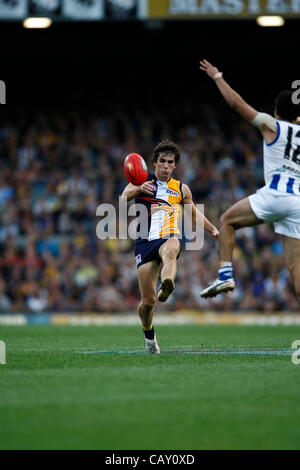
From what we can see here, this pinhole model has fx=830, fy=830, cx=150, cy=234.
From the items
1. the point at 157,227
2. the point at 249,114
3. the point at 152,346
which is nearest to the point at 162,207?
the point at 157,227

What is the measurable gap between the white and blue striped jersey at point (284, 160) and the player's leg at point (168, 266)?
1.64 meters

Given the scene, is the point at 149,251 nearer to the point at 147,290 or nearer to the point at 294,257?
the point at 147,290

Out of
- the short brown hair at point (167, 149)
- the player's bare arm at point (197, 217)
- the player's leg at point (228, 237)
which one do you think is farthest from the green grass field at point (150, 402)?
the short brown hair at point (167, 149)

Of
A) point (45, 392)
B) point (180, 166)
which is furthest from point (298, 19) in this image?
point (45, 392)

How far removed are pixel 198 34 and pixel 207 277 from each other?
743cm

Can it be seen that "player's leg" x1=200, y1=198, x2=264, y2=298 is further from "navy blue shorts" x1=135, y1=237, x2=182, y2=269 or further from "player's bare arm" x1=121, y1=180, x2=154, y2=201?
"player's bare arm" x1=121, y1=180, x2=154, y2=201

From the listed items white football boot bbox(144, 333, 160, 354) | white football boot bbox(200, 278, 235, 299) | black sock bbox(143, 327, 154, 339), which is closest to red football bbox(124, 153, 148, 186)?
black sock bbox(143, 327, 154, 339)

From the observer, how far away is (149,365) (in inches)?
341

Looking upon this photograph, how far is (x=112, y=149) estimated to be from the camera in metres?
27.5

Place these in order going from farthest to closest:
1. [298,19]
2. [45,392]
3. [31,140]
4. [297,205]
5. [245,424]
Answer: [31,140]
[298,19]
[297,205]
[45,392]
[245,424]

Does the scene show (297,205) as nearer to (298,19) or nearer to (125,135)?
(298,19)

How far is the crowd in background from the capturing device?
918 inches

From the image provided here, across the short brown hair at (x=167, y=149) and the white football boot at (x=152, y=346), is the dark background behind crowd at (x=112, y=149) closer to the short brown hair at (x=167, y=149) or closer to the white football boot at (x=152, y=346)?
the white football boot at (x=152, y=346)

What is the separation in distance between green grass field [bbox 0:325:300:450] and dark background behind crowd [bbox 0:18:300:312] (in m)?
13.7
